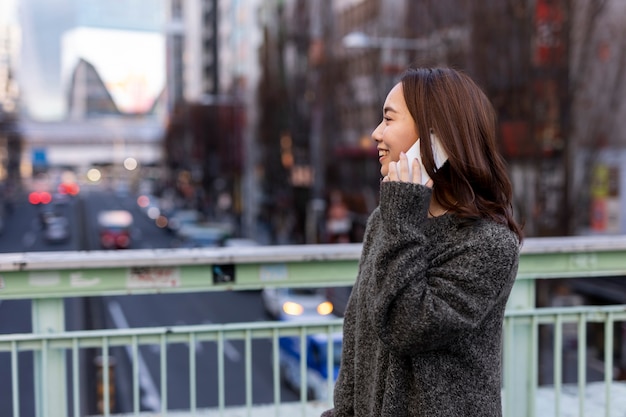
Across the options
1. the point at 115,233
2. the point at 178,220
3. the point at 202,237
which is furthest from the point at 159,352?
the point at 178,220

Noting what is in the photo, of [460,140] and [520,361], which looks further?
[520,361]

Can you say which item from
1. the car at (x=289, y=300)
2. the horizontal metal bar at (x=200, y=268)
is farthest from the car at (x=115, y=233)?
the horizontal metal bar at (x=200, y=268)

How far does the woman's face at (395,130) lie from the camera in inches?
73.9

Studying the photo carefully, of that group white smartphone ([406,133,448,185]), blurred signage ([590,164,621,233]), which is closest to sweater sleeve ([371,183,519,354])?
white smartphone ([406,133,448,185])

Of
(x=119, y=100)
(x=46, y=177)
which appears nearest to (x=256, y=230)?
(x=46, y=177)

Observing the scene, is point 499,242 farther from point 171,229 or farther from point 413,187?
point 171,229

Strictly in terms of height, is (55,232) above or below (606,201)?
below

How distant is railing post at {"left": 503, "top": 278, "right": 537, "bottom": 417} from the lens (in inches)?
137

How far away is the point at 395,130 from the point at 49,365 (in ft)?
6.56

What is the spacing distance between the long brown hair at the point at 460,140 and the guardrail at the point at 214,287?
1476 millimetres

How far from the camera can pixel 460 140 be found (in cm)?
183

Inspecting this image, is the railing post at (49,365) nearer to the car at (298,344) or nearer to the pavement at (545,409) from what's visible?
the pavement at (545,409)

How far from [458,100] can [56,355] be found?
2.14 meters

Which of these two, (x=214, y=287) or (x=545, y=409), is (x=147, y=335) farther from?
(x=545, y=409)
